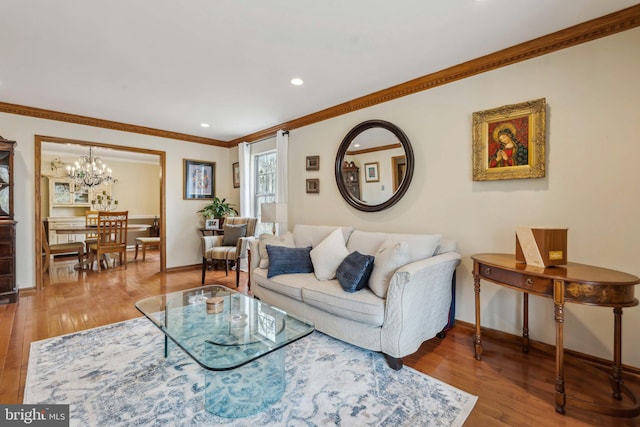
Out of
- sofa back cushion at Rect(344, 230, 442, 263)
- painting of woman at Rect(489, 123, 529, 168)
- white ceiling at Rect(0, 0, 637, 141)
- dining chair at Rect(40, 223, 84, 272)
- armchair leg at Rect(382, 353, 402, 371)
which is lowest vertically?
armchair leg at Rect(382, 353, 402, 371)

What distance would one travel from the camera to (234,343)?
1.72m

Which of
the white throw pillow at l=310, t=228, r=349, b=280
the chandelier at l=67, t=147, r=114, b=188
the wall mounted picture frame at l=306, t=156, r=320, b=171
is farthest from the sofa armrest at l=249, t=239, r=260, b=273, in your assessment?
the chandelier at l=67, t=147, r=114, b=188

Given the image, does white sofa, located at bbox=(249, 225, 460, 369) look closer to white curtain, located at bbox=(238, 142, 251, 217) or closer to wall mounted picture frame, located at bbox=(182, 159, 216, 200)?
white curtain, located at bbox=(238, 142, 251, 217)

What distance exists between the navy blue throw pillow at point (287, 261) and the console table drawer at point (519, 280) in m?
1.63

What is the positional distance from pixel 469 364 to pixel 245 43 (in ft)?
9.97

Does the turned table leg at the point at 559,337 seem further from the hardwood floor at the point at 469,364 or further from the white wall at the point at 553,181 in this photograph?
the white wall at the point at 553,181

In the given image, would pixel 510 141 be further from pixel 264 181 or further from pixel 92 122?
pixel 92 122

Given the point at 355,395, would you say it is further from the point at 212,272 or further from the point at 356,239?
the point at 212,272

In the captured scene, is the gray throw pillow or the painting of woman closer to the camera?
the painting of woman

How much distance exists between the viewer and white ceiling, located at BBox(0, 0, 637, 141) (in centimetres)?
198

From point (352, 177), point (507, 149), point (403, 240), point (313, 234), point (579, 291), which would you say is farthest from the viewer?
point (352, 177)

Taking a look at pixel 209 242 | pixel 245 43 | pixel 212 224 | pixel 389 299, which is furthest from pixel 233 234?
pixel 389 299

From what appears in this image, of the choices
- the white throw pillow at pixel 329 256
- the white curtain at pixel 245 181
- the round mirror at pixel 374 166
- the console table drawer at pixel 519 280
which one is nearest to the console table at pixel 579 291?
the console table drawer at pixel 519 280

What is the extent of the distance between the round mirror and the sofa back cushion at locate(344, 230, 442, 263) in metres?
0.54
